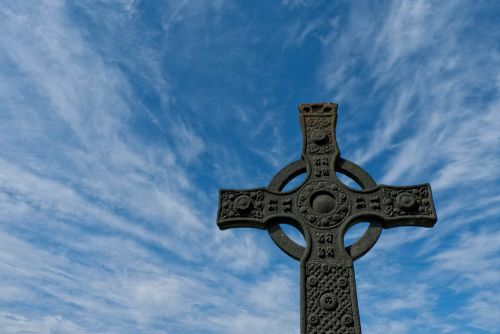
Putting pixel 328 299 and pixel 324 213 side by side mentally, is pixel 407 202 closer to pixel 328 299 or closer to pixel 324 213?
pixel 324 213

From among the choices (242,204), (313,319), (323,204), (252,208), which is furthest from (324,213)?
(313,319)

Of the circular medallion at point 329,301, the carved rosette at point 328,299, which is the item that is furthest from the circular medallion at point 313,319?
the circular medallion at point 329,301

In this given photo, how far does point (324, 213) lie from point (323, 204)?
104mm

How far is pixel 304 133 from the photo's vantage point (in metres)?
5.34

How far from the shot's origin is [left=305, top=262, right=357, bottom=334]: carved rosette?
422cm

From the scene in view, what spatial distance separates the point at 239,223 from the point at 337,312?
1.42m

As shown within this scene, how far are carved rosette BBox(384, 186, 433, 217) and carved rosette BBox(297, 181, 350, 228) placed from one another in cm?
48

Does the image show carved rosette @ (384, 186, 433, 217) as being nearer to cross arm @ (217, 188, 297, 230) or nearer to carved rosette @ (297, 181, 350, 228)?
carved rosette @ (297, 181, 350, 228)

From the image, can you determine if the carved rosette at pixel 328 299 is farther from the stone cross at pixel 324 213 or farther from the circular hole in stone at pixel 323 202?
the circular hole in stone at pixel 323 202

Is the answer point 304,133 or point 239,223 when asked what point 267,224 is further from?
point 304,133

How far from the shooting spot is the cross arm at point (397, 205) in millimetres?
4797

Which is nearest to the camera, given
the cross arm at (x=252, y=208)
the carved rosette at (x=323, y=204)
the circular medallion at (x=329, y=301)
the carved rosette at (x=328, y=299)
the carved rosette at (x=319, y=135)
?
the carved rosette at (x=328, y=299)

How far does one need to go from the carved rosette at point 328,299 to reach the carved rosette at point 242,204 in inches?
34.5

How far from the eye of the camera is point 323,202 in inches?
193
